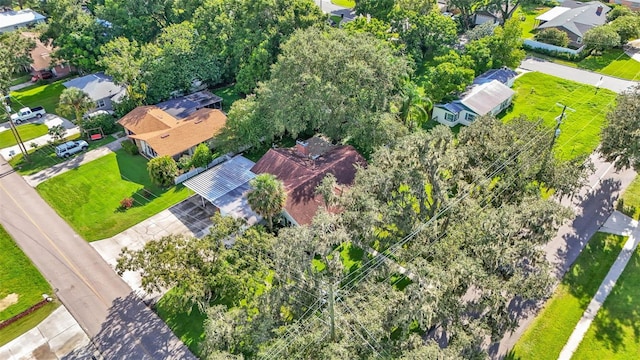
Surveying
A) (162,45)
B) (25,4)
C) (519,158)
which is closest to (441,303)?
(519,158)

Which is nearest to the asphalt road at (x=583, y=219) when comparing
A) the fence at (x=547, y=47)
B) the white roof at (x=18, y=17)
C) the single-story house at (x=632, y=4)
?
the fence at (x=547, y=47)

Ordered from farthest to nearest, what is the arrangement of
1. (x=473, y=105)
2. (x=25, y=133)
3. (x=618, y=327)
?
1. (x=25, y=133)
2. (x=473, y=105)
3. (x=618, y=327)

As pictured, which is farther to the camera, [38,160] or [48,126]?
[48,126]

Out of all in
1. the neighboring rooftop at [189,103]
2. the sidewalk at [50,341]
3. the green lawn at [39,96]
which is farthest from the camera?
the green lawn at [39,96]

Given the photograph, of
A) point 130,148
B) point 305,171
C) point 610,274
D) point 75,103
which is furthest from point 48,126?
point 610,274

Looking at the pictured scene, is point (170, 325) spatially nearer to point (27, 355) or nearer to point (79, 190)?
point (27, 355)

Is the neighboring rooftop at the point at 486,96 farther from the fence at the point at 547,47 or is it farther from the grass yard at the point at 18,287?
the grass yard at the point at 18,287

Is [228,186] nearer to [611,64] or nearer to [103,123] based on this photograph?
[103,123]
